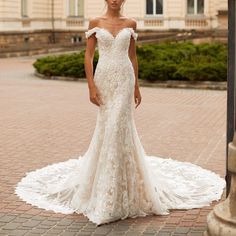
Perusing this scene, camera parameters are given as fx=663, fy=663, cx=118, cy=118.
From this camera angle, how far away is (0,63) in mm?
28922

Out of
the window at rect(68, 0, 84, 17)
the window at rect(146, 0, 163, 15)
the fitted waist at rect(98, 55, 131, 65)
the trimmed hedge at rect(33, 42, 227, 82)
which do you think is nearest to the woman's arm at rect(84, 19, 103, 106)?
the fitted waist at rect(98, 55, 131, 65)

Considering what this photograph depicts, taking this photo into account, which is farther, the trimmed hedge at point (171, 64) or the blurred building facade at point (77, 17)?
the blurred building facade at point (77, 17)

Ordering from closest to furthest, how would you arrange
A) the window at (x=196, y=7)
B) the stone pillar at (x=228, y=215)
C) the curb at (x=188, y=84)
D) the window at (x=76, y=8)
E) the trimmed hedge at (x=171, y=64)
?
the stone pillar at (x=228, y=215)
the curb at (x=188, y=84)
the trimmed hedge at (x=171, y=64)
the window at (x=196, y=7)
the window at (x=76, y=8)

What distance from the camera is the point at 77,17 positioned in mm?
44188

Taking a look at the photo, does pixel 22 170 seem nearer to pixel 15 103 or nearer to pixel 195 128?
pixel 195 128

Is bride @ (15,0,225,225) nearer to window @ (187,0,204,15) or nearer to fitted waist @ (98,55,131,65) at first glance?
fitted waist @ (98,55,131,65)

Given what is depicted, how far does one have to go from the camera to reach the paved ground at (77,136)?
6410 millimetres

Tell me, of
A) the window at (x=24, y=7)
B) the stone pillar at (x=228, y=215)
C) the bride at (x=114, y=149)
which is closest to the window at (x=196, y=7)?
the window at (x=24, y=7)

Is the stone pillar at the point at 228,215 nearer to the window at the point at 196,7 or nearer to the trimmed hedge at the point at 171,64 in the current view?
the trimmed hedge at the point at 171,64

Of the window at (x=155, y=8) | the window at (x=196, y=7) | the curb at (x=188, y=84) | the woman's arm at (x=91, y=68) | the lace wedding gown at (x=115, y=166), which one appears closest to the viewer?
the lace wedding gown at (x=115, y=166)

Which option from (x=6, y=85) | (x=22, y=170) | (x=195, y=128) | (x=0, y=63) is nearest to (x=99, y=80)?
(x=22, y=170)

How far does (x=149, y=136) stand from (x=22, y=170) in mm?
3305

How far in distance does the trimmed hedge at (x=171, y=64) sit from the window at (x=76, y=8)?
741 inches

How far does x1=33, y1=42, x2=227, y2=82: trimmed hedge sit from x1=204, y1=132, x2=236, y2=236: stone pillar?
1423cm
